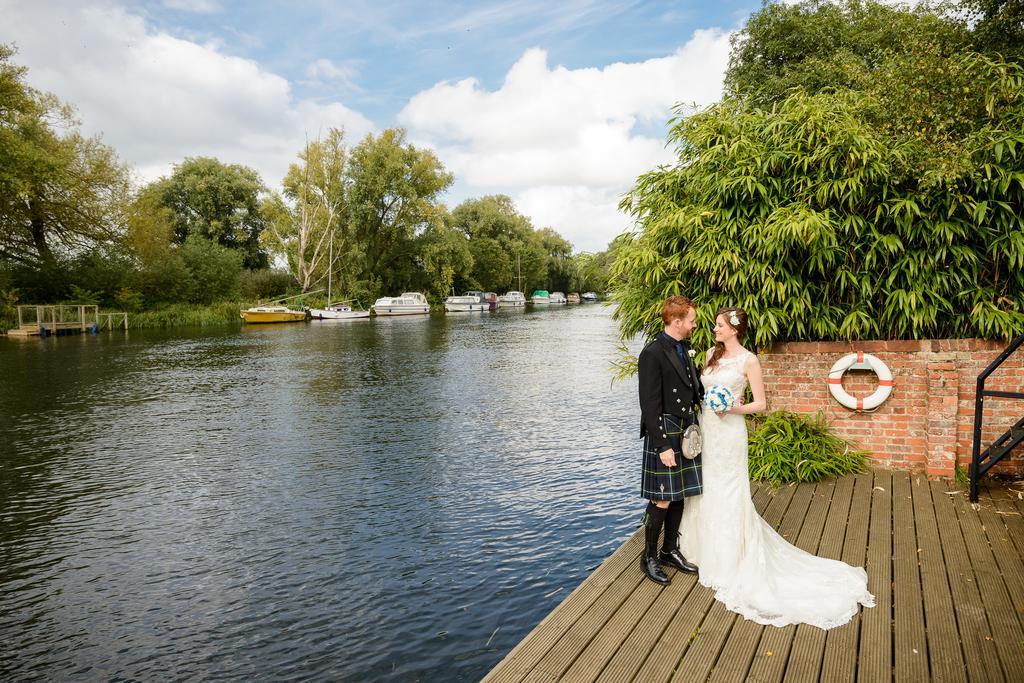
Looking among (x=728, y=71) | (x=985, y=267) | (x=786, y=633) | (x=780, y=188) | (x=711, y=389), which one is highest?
(x=728, y=71)

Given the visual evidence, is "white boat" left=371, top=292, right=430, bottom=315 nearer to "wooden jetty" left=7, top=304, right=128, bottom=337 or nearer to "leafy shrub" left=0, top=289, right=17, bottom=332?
"wooden jetty" left=7, top=304, right=128, bottom=337

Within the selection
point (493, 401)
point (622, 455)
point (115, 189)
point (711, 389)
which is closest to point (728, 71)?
point (493, 401)

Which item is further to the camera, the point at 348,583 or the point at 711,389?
the point at 348,583

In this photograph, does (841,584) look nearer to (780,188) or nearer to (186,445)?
(780,188)

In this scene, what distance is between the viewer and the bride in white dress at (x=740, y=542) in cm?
364

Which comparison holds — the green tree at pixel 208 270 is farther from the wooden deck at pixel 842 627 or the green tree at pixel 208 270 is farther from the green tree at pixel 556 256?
the green tree at pixel 556 256

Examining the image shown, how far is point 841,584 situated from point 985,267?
391cm

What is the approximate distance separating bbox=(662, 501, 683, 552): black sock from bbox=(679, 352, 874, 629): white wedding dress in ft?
0.28

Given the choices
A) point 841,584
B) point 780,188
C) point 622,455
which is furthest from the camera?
point 622,455

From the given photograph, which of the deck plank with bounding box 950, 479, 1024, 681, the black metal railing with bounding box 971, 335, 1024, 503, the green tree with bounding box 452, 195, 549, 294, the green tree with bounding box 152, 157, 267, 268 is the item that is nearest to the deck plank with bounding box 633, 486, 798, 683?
the deck plank with bounding box 950, 479, 1024, 681

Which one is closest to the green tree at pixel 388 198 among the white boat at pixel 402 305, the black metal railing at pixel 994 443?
the white boat at pixel 402 305

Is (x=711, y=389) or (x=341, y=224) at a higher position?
(x=341, y=224)

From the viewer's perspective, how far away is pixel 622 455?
964 cm

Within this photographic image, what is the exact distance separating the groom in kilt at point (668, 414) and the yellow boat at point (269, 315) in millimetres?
42511
